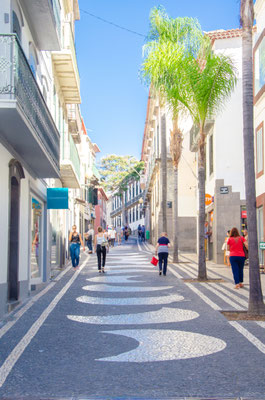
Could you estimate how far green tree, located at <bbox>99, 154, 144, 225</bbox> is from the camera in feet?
230

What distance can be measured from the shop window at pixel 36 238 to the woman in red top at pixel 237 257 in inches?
210

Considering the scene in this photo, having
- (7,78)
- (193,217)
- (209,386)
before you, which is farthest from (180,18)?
(193,217)

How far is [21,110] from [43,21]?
5236mm

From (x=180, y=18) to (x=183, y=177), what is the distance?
1920 centimetres

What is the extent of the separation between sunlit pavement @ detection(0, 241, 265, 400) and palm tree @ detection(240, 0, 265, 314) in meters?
0.82

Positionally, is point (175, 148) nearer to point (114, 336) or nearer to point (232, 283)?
point (232, 283)

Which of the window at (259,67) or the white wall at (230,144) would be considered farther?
the white wall at (230,144)

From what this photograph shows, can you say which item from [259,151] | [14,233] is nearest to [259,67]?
[259,151]

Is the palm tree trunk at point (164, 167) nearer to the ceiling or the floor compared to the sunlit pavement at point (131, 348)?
nearer to the ceiling

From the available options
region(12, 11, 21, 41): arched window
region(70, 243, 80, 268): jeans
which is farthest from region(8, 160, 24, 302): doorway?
region(70, 243, 80, 268): jeans

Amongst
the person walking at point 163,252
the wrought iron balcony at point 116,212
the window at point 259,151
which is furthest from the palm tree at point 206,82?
the wrought iron balcony at point 116,212

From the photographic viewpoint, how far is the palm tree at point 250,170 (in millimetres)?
9961

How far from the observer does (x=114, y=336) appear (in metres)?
7.96

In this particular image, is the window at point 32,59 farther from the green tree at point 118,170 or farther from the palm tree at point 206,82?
the green tree at point 118,170
